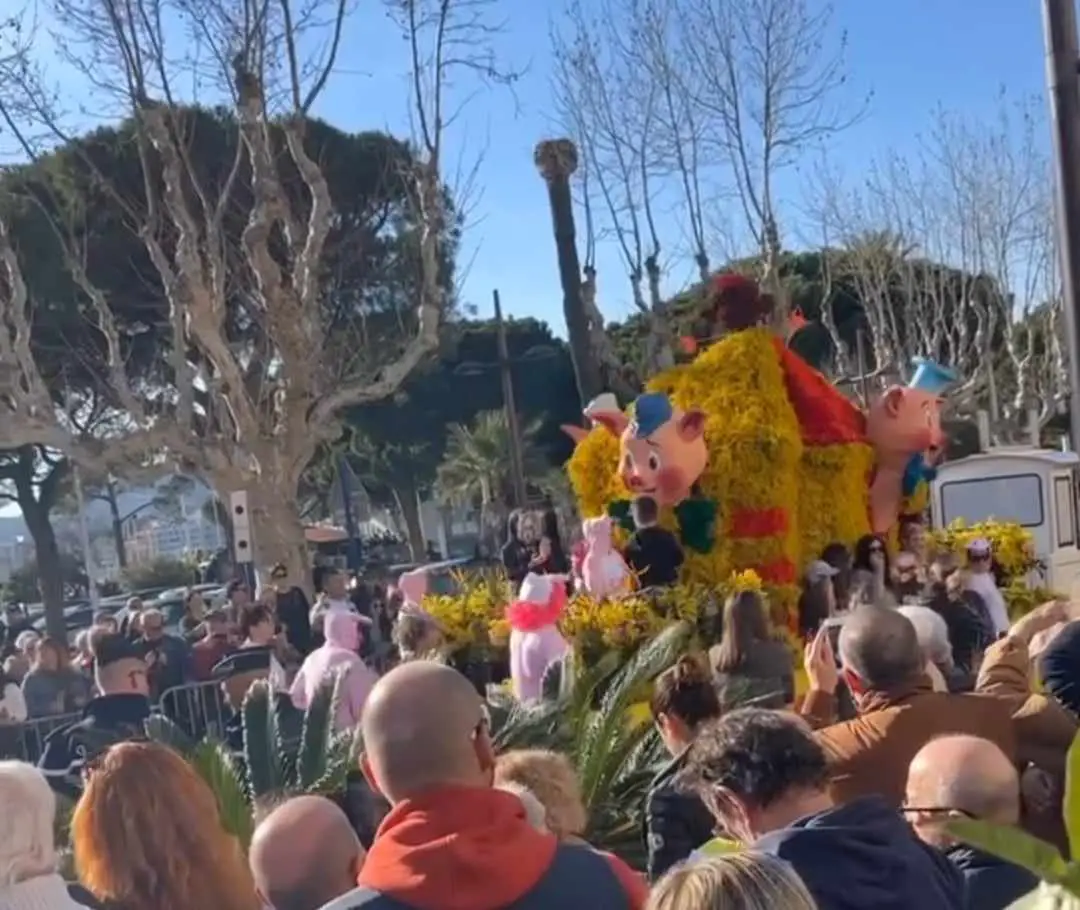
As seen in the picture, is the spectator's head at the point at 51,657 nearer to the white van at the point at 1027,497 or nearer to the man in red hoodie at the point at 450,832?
the man in red hoodie at the point at 450,832

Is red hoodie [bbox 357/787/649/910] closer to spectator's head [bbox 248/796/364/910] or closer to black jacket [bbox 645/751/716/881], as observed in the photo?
spectator's head [bbox 248/796/364/910]

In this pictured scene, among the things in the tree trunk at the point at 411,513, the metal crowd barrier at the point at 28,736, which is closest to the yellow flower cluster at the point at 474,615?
the metal crowd barrier at the point at 28,736

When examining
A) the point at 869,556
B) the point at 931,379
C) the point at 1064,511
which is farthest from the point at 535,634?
the point at 1064,511

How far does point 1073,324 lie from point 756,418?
22.1ft

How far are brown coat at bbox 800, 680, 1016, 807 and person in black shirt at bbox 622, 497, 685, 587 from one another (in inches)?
284

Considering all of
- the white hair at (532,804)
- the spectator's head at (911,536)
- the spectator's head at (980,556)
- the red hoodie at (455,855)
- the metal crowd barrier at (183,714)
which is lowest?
the metal crowd barrier at (183,714)

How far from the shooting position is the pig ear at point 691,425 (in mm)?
11242

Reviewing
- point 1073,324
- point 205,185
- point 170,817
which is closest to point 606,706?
point 1073,324

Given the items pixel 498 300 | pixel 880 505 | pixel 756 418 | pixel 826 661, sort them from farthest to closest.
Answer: pixel 498 300 < pixel 880 505 < pixel 756 418 < pixel 826 661

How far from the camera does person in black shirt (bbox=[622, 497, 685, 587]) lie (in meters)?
11.1

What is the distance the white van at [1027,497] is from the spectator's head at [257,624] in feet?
27.5

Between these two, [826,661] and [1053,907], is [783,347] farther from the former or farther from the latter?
[1053,907]

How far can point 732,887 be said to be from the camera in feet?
6.20

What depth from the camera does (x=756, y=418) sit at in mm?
11492
